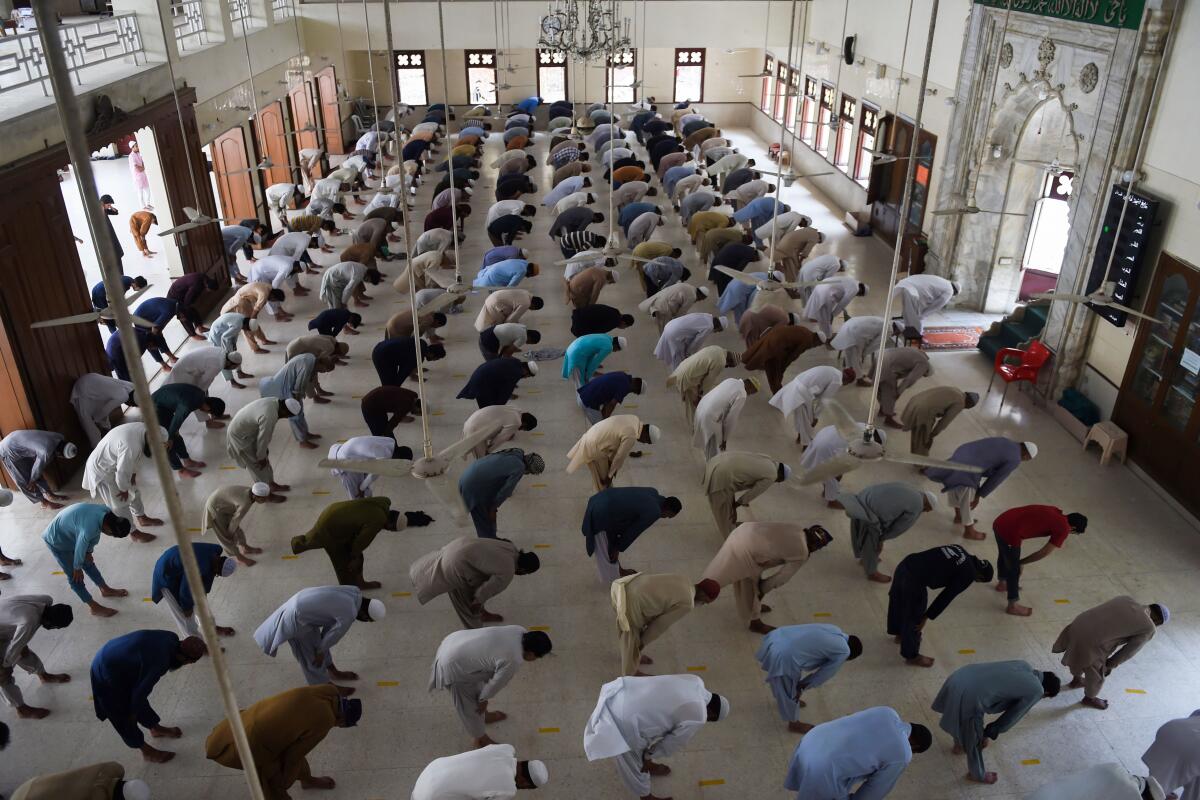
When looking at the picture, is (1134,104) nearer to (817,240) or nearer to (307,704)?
(817,240)

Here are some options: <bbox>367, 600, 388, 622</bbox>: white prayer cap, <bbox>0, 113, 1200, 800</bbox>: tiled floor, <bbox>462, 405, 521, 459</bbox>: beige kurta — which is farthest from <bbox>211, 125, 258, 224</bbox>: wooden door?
<bbox>367, 600, 388, 622</bbox>: white prayer cap

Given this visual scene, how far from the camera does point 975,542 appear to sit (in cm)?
766

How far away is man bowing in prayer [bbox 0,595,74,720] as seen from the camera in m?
5.61

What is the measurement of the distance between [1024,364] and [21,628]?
9.17 m

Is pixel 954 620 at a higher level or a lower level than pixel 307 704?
lower

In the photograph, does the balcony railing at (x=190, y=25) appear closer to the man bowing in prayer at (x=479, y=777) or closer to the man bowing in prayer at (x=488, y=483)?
the man bowing in prayer at (x=488, y=483)

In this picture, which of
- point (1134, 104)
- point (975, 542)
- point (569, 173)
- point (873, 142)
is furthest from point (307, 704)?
point (873, 142)

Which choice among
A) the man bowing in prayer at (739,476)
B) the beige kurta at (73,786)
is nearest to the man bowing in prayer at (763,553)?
the man bowing in prayer at (739,476)

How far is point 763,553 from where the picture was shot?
612 centimetres

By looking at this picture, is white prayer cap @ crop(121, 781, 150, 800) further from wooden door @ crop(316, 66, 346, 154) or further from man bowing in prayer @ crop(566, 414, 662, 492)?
wooden door @ crop(316, 66, 346, 154)

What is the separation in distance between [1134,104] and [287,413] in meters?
8.27

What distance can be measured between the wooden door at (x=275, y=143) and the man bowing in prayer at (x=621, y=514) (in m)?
13.2

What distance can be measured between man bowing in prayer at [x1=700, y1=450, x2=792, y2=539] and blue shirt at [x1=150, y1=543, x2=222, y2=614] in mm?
3640

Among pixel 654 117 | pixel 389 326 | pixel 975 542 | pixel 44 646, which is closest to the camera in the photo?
pixel 44 646
